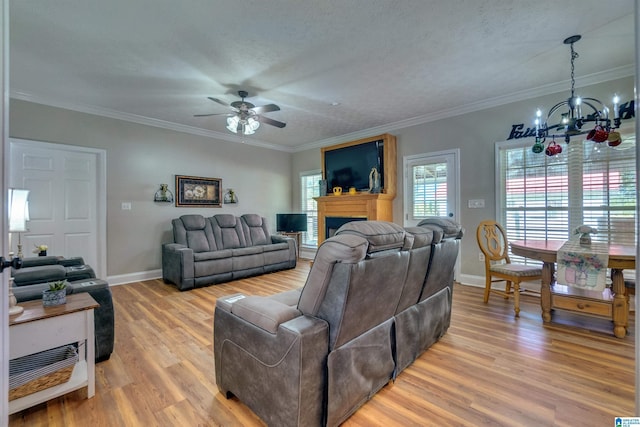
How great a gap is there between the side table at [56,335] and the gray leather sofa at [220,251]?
223cm

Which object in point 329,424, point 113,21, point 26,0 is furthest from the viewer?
point 113,21

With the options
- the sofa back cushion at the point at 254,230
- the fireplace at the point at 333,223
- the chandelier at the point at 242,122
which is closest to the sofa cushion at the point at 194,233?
the sofa back cushion at the point at 254,230

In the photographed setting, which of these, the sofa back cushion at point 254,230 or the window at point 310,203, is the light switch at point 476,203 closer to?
the window at point 310,203

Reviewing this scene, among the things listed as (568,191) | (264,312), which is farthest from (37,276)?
(568,191)

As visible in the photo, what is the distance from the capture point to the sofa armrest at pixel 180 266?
3.94 metres

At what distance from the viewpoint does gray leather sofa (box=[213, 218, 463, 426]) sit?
1287mm

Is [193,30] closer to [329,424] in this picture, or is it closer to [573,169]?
[329,424]

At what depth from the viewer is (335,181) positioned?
5676 millimetres

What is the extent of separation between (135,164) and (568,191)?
6.06m

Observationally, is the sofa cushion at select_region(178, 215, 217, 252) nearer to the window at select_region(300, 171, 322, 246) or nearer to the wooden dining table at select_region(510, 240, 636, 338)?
the window at select_region(300, 171, 322, 246)

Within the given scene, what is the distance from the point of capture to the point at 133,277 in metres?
4.46

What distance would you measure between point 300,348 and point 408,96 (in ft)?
11.7

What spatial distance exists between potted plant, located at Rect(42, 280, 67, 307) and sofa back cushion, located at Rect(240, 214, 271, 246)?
3541 mm

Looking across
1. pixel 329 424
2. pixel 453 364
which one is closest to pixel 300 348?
pixel 329 424
